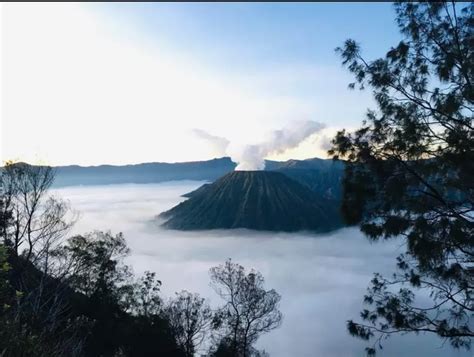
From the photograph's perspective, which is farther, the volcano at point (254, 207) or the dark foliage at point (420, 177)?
the volcano at point (254, 207)

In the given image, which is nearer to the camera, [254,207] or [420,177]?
[420,177]

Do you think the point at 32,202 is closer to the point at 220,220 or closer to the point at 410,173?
the point at 410,173

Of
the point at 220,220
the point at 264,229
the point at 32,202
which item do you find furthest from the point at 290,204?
the point at 32,202

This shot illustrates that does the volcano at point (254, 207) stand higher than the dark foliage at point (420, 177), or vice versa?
the dark foliage at point (420, 177)

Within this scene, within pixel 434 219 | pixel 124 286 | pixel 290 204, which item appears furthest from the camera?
pixel 290 204

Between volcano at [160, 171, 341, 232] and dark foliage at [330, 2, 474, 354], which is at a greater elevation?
dark foliage at [330, 2, 474, 354]

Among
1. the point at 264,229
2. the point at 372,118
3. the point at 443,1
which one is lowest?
the point at 264,229

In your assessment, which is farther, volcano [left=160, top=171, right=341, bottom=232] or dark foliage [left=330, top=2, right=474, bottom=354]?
volcano [left=160, top=171, right=341, bottom=232]

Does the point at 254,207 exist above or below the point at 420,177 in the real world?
below
